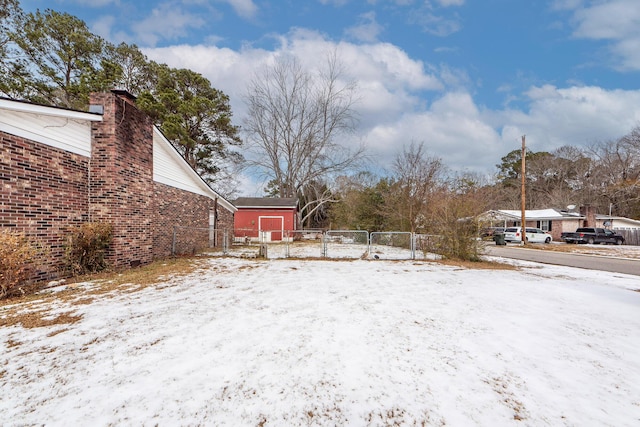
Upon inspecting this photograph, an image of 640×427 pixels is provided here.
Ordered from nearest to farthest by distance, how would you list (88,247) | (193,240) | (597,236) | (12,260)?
1. (12,260)
2. (88,247)
3. (193,240)
4. (597,236)

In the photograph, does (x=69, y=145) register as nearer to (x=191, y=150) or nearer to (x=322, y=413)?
(x=322, y=413)

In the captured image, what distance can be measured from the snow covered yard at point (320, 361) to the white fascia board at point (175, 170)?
549 centimetres

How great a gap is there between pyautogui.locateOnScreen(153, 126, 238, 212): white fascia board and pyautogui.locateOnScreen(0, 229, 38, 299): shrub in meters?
4.82

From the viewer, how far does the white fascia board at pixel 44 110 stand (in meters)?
5.10

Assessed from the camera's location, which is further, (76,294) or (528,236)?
(528,236)

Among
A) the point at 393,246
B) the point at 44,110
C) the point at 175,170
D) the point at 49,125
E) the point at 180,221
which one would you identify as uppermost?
the point at 44,110

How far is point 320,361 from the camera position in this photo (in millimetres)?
2742

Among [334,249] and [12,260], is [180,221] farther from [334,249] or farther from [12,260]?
[334,249]

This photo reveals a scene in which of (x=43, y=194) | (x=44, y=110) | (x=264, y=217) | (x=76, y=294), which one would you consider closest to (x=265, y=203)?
(x=264, y=217)

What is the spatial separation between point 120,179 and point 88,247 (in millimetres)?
1834

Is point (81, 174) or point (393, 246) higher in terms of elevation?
point (81, 174)

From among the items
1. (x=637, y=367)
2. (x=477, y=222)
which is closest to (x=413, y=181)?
(x=477, y=222)

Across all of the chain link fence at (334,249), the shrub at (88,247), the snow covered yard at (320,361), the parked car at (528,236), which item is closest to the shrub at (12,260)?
the snow covered yard at (320,361)

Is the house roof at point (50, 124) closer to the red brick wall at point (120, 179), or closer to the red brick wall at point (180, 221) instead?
the red brick wall at point (120, 179)
